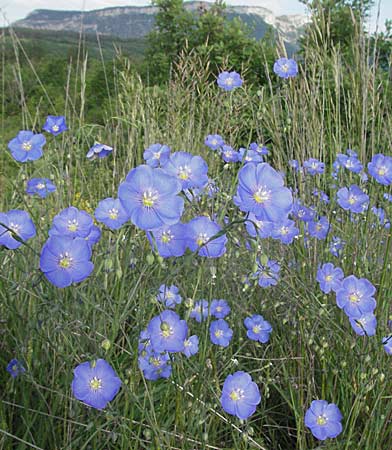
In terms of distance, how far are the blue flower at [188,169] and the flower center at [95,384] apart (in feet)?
1.50

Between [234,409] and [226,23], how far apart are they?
4511 millimetres

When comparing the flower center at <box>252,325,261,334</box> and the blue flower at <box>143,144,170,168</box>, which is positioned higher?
the blue flower at <box>143,144,170,168</box>

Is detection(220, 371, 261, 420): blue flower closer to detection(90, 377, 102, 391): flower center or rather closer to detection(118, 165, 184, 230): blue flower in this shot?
detection(90, 377, 102, 391): flower center

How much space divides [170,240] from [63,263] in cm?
22

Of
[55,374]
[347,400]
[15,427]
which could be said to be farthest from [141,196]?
[347,400]

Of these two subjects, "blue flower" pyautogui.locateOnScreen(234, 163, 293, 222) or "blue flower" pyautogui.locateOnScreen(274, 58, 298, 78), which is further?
"blue flower" pyautogui.locateOnScreen(274, 58, 298, 78)

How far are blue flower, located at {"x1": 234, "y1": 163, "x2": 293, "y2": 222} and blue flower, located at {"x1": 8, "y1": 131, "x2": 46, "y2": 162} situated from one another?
0.82 meters

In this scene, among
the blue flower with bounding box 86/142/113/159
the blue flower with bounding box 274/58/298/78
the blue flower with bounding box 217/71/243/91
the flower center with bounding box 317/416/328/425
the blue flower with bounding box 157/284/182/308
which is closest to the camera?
the flower center with bounding box 317/416/328/425

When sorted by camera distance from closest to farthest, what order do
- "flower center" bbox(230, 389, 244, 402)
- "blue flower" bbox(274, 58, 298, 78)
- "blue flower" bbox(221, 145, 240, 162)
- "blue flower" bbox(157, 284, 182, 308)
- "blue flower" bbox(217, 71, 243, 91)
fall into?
"flower center" bbox(230, 389, 244, 402) → "blue flower" bbox(157, 284, 182, 308) → "blue flower" bbox(221, 145, 240, 162) → "blue flower" bbox(217, 71, 243, 91) → "blue flower" bbox(274, 58, 298, 78)

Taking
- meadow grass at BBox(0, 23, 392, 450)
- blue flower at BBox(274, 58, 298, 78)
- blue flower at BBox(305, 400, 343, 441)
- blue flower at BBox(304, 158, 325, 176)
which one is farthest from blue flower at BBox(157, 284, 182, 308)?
blue flower at BBox(274, 58, 298, 78)

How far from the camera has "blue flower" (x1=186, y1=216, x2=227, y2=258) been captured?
3.83ft

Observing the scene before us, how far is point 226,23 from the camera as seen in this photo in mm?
5203

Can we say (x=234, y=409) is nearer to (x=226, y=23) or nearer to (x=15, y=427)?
(x=15, y=427)

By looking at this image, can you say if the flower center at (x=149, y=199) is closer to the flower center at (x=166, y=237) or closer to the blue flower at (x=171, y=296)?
the flower center at (x=166, y=237)
